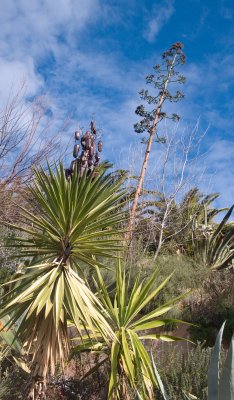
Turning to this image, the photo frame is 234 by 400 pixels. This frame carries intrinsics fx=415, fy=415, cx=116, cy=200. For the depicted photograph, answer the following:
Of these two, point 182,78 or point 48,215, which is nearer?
point 48,215

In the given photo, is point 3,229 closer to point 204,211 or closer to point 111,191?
point 111,191

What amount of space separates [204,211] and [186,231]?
37.1 inches

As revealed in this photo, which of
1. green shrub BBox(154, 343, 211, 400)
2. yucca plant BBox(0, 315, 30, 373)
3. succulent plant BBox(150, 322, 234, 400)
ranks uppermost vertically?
succulent plant BBox(150, 322, 234, 400)

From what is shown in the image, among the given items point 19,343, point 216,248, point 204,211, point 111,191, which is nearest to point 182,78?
point 204,211

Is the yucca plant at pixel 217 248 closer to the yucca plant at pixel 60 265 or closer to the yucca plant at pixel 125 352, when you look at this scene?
the yucca plant at pixel 125 352

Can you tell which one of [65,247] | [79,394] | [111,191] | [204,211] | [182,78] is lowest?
[79,394]

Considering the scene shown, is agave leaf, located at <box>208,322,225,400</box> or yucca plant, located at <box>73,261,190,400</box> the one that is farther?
yucca plant, located at <box>73,261,190,400</box>

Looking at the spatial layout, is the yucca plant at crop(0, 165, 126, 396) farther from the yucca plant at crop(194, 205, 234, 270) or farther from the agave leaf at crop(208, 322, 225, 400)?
the yucca plant at crop(194, 205, 234, 270)

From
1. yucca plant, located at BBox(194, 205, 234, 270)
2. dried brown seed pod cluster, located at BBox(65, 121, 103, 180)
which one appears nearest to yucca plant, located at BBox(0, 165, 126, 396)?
dried brown seed pod cluster, located at BBox(65, 121, 103, 180)

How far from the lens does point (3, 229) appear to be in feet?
29.1

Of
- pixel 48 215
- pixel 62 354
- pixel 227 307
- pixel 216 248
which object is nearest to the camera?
pixel 62 354

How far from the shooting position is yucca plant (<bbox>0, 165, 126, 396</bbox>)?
3898mm

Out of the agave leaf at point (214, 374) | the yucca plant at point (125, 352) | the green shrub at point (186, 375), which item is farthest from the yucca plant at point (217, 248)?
the agave leaf at point (214, 374)

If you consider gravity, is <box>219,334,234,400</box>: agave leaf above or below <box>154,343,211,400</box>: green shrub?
above
